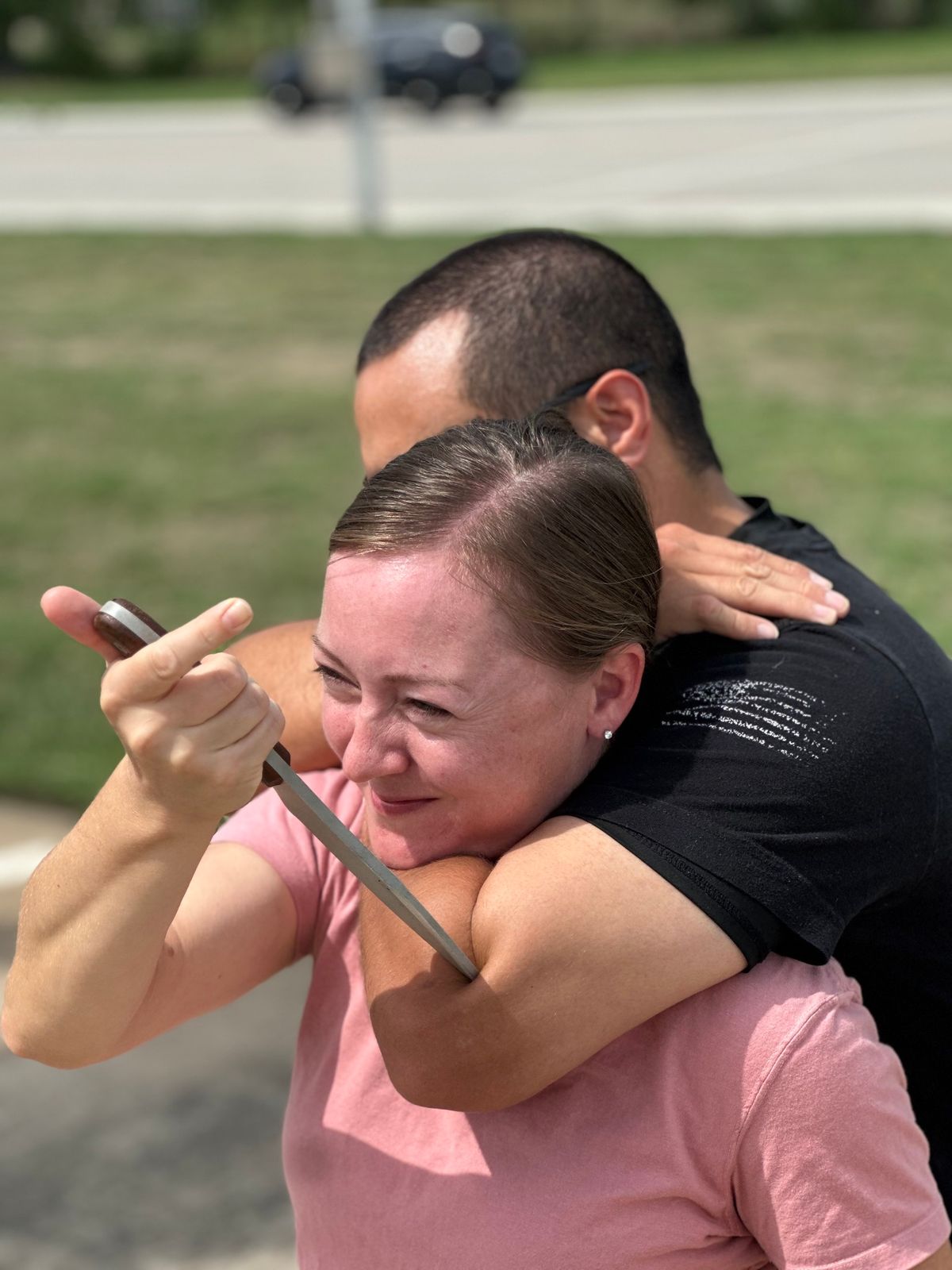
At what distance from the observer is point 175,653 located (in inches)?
47.8

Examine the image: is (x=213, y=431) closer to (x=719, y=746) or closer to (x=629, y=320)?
(x=629, y=320)

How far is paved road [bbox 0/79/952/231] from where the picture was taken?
14.9 m

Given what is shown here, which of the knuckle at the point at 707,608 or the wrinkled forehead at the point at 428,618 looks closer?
the wrinkled forehead at the point at 428,618

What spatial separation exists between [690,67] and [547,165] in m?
18.8

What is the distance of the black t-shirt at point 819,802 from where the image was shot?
5.13 ft

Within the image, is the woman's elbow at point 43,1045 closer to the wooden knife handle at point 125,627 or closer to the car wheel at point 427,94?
the wooden knife handle at point 125,627

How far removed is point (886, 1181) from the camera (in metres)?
1.57

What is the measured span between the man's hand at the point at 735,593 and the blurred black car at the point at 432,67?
93.1ft

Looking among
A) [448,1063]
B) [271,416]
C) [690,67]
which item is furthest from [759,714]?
[690,67]

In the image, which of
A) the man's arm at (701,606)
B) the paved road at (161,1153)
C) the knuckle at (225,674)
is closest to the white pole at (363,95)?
the paved road at (161,1153)

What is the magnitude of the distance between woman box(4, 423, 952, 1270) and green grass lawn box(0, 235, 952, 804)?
352 centimetres

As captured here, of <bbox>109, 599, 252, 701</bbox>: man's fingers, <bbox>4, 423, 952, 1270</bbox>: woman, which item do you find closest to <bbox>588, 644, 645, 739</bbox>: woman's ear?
<bbox>4, 423, 952, 1270</bbox>: woman

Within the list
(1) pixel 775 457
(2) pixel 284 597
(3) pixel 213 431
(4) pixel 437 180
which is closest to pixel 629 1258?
(2) pixel 284 597

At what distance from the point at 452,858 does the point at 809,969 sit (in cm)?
36
